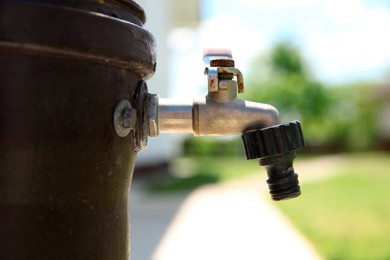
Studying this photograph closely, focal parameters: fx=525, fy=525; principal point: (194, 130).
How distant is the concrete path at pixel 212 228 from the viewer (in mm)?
3998

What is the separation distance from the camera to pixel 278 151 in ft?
3.11

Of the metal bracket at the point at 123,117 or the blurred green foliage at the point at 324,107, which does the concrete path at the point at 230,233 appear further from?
the blurred green foliage at the point at 324,107

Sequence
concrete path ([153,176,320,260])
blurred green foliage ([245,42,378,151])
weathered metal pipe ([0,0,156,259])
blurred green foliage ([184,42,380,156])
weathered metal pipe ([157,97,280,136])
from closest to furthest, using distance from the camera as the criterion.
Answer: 1. weathered metal pipe ([0,0,156,259])
2. weathered metal pipe ([157,97,280,136])
3. concrete path ([153,176,320,260])
4. blurred green foliage ([184,42,380,156])
5. blurred green foliage ([245,42,378,151])

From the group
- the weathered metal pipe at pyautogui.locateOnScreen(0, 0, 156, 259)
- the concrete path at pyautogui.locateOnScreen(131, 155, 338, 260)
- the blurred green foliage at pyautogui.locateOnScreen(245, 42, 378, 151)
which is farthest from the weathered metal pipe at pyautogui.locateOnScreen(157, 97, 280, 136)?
the blurred green foliage at pyautogui.locateOnScreen(245, 42, 378, 151)

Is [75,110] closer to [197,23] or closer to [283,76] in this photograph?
[197,23]

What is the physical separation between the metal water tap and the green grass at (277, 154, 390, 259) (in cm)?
310

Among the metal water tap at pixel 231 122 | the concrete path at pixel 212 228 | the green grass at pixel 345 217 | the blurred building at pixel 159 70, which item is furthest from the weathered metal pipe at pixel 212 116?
the blurred building at pixel 159 70

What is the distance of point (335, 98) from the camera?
3084 centimetres

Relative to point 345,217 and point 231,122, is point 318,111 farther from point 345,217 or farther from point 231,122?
point 231,122

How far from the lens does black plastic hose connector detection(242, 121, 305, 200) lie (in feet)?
3.11

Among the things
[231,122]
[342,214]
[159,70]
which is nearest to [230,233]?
[342,214]

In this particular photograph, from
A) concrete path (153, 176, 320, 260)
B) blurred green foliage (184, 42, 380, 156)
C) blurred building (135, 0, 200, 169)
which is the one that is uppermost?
blurred green foliage (184, 42, 380, 156)

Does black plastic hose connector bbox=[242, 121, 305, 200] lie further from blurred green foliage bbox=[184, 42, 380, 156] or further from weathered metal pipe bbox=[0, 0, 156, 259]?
blurred green foliage bbox=[184, 42, 380, 156]

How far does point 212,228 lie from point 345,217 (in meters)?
1.68
